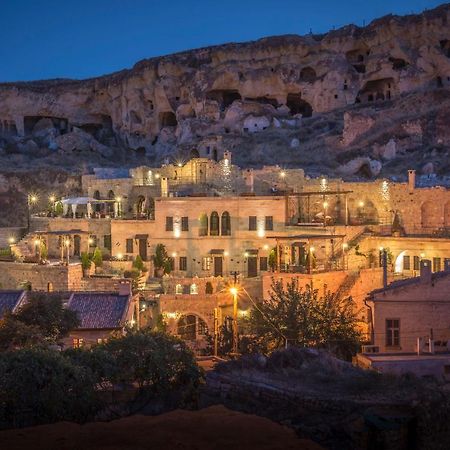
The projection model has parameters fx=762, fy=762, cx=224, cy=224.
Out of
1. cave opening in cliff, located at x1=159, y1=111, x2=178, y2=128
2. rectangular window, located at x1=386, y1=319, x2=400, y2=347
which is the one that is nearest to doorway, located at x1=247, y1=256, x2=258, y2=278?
rectangular window, located at x1=386, y1=319, x2=400, y2=347

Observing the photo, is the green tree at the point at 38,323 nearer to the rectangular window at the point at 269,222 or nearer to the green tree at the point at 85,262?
the green tree at the point at 85,262

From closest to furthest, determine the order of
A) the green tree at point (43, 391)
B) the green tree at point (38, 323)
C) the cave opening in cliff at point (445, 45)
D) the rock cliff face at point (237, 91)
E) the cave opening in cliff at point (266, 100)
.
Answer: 1. the green tree at point (43, 391)
2. the green tree at point (38, 323)
3. the rock cliff face at point (237, 91)
4. the cave opening in cliff at point (445, 45)
5. the cave opening in cliff at point (266, 100)

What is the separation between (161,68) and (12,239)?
864 inches

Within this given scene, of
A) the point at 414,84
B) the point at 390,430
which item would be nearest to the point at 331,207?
the point at 414,84

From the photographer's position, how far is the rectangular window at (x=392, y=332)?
76.1ft

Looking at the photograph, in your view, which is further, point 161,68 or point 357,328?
point 161,68

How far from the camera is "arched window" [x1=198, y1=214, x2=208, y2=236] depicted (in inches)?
1416

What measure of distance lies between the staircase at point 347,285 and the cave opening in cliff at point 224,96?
1076 inches

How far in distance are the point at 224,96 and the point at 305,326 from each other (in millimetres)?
35116

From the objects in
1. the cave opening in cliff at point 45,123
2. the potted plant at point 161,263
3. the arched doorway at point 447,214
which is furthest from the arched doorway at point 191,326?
the cave opening in cliff at point 45,123

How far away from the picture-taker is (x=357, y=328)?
2641 cm

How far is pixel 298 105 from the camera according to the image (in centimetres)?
5591

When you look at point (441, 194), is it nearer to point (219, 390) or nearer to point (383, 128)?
point (383, 128)

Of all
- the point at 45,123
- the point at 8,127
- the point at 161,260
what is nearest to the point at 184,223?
the point at 161,260
